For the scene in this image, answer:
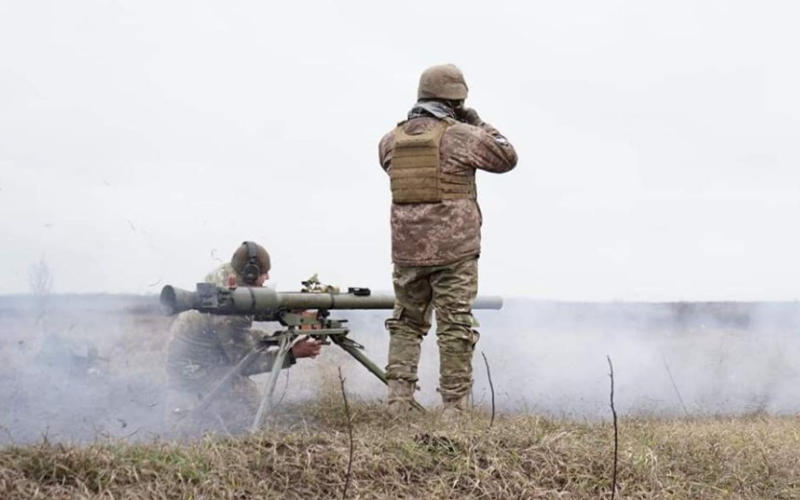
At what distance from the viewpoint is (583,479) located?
4078mm

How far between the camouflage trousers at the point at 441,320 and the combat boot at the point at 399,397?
4 centimetres

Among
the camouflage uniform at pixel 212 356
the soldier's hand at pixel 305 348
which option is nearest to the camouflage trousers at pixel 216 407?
the camouflage uniform at pixel 212 356

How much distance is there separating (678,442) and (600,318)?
786 cm

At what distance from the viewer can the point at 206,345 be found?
6.82 m

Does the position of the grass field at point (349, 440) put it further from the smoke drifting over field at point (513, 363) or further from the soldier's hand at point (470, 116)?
the soldier's hand at point (470, 116)


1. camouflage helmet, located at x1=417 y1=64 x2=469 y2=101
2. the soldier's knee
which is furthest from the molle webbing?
the soldier's knee

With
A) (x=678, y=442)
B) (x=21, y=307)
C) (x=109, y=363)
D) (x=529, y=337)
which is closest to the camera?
(x=678, y=442)

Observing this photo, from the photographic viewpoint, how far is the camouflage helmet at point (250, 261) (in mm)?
6574

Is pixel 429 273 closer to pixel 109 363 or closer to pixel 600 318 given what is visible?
pixel 109 363

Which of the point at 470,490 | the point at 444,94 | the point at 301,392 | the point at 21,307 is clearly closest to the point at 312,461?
the point at 470,490

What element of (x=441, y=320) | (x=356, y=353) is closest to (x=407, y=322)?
(x=441, y=320)

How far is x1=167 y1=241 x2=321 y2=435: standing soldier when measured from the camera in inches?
253

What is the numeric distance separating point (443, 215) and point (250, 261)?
62.0 inches

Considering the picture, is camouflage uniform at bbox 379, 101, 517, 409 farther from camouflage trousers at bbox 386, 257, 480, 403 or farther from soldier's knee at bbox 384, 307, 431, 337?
soldier's knee at bbox 384, 307, 431, 337
